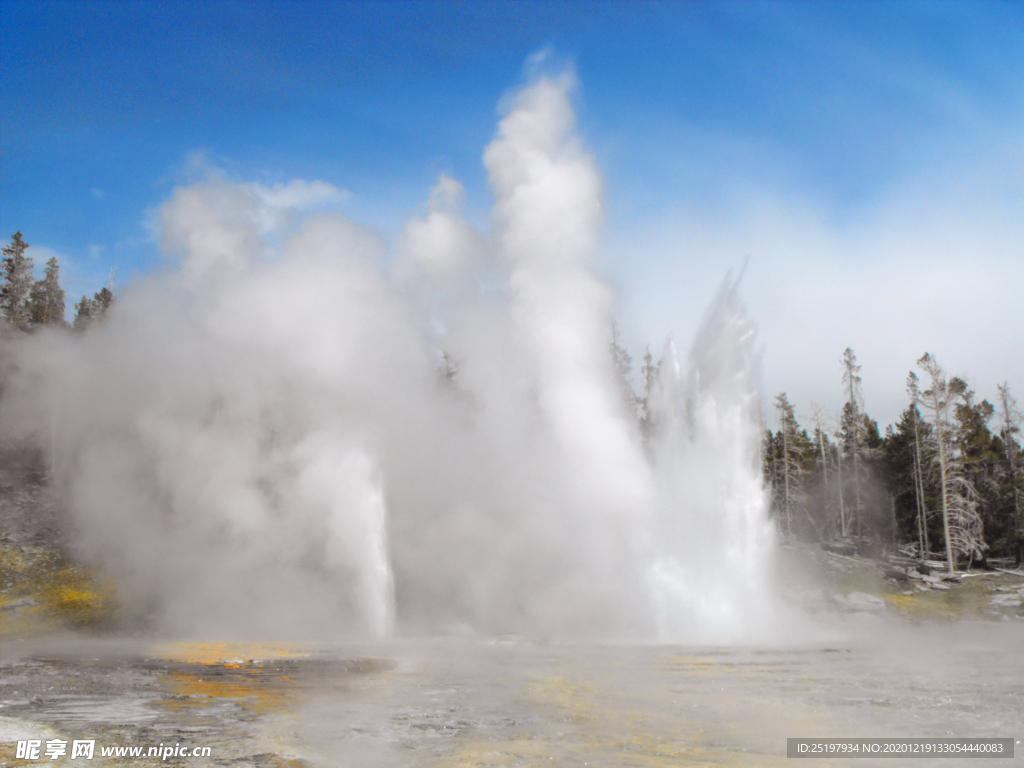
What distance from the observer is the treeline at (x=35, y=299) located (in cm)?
5788

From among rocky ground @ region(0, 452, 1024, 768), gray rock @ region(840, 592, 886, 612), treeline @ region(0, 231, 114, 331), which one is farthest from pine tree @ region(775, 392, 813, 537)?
treeline @ region(0, 231, 114, 331)

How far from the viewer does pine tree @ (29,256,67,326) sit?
2617 inches

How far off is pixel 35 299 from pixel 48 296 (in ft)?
3.63

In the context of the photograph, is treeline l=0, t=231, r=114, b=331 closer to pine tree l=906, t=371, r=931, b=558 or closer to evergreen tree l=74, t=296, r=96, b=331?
evergreen tree l=74, t=296, r=96, b=331

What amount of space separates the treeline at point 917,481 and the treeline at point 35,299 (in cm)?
5220

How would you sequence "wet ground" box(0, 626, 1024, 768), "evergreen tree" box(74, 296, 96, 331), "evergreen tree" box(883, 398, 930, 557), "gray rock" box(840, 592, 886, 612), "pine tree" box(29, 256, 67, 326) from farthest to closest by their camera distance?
"pine tree" box(29, 256, 67, 326) < "evergreen tree" box(74, 296, 96, 331) < "evergreen tree" box(883, 398, 930, 557) < "gray rock" box(840, 592, 886, 612) < "wet ground" box(0, 626, 1024, 768)

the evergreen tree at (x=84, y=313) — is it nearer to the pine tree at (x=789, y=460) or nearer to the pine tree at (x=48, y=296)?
the pine tree at (x=48, y=296)

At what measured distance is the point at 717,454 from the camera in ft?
92.8

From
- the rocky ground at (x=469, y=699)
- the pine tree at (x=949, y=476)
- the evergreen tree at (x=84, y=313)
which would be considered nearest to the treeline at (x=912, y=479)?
the pine tree at (x=949, y=476)

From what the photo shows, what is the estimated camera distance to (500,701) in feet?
46.8

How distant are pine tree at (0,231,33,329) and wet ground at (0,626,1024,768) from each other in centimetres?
4571

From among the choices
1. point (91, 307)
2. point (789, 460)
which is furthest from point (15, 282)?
point (789, 460)

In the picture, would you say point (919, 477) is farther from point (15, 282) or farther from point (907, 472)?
point (15, 282)

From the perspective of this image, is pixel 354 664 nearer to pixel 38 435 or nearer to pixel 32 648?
pixel 32 648
